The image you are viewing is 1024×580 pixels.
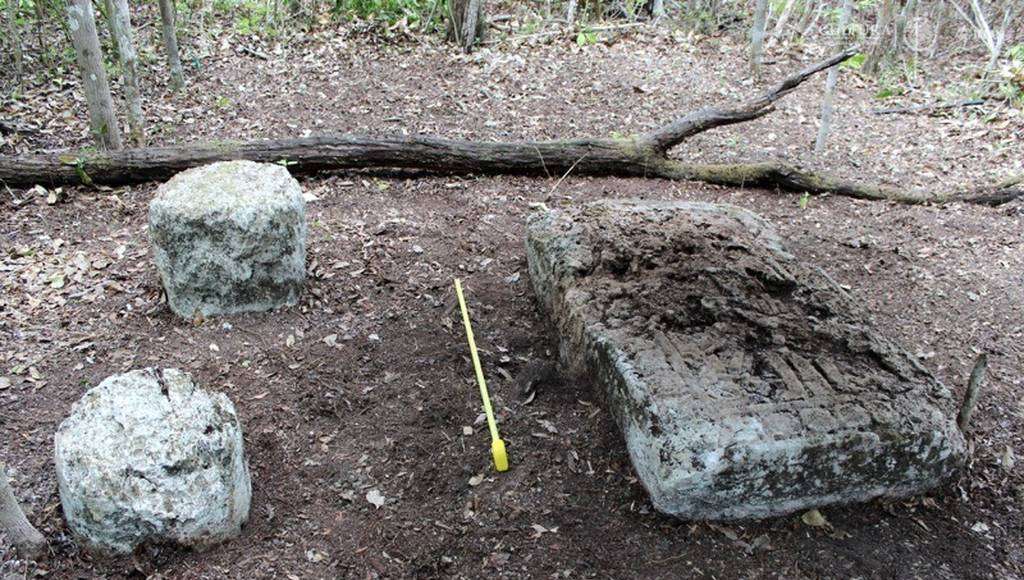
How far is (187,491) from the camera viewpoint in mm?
2645

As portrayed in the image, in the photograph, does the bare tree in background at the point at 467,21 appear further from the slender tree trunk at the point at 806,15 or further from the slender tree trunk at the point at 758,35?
the slender tree trunk at the point at 806,15

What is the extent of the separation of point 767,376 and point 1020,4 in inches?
346

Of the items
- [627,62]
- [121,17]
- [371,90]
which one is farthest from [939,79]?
[121,17]

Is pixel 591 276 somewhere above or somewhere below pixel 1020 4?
below

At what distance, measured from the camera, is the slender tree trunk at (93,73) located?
532 centimetres

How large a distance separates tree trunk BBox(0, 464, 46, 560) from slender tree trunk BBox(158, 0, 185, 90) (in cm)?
559

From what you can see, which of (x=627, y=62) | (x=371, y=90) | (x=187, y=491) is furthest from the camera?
(x=627, y=62)

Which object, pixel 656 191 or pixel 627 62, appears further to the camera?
pixel 627 62

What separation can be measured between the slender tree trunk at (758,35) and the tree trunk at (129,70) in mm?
6367

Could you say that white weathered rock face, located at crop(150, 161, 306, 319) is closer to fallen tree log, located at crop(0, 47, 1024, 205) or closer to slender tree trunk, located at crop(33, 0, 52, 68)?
fallen tree log, located at crop(0, 47, 1024, 205)

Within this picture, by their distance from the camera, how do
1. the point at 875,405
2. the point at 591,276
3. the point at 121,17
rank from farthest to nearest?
the point at 121,17 < the point at 591,276 < the point at 875,405

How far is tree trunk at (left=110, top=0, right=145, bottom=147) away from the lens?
19.6 ft

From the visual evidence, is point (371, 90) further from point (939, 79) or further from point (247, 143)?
point (939, 79)

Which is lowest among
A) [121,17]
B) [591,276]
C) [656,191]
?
[656,191]
